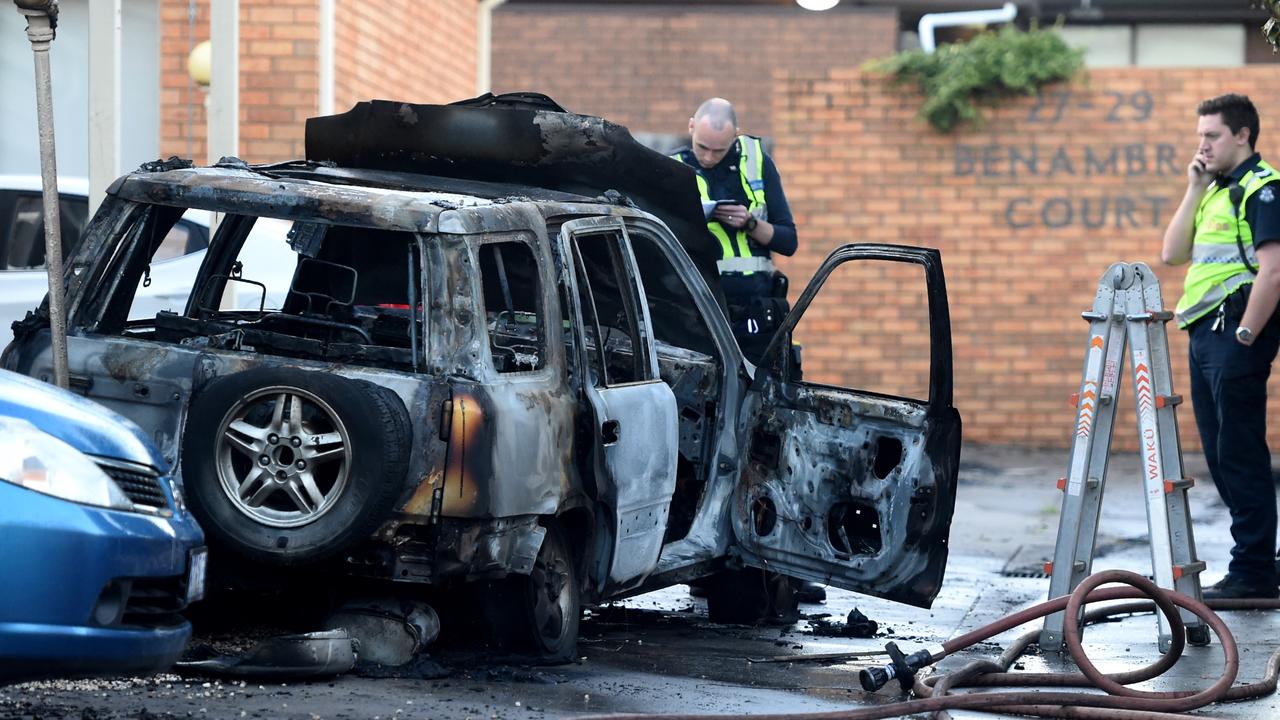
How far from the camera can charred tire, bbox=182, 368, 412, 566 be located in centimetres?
554

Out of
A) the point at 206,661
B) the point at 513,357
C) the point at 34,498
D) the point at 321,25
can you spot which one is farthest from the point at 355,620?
the point at 321,25

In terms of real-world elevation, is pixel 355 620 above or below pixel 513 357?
below

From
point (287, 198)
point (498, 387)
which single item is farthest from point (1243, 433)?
point (287, 198)

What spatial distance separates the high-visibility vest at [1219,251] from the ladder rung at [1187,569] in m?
1.42

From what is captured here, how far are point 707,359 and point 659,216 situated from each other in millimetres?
920

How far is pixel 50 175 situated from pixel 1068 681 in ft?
12.0

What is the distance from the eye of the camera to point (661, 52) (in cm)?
2231

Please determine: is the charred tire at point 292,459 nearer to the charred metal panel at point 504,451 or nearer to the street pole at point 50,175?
the charred metal panel at point 504,451

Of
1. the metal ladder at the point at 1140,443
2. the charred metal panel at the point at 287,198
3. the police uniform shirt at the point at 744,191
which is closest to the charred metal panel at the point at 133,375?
the charred metal panel at the point at 287,198

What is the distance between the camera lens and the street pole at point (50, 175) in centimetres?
584

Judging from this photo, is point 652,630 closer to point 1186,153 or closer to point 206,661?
point 206,661

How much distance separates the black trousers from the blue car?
5.06 metres

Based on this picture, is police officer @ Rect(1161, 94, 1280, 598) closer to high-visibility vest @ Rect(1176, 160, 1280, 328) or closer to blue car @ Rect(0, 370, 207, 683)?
high-visibility vest @ Rect(1176, 160, 1280, 328)

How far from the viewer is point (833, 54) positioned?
2219 centimetres
